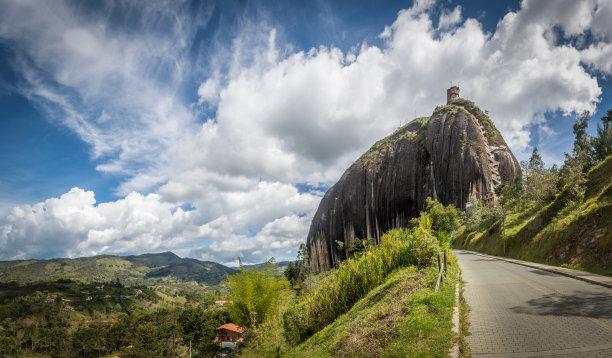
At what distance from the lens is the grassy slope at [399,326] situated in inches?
187

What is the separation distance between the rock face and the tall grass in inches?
1567

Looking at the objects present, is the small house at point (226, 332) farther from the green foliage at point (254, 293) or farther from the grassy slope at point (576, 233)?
the grassy slope at point (576, 233)

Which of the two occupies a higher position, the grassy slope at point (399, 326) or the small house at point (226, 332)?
the grassy slope at point (399, 326)

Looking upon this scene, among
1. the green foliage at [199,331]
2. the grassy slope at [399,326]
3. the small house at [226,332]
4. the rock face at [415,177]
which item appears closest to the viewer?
the grassy slope at [399,326]

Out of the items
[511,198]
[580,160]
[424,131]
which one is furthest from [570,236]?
[424,131]

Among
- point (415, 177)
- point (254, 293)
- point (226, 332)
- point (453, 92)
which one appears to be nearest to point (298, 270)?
point (226, 332)

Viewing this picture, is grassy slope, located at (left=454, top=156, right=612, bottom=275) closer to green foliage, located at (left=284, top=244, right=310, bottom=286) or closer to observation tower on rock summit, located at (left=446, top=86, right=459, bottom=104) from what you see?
green foliage, located at (left=284, top=244, right=310, bottom=286)

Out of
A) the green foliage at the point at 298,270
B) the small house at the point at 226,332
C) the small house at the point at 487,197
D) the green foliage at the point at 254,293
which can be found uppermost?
the small house at the point at 487,197

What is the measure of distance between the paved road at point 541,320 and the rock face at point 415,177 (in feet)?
132

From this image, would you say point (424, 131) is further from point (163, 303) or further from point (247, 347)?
point (163, 303)

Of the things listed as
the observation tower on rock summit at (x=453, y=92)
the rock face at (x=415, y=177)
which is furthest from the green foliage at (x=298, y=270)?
the observation tower on rock summit at (x=453, y=92)

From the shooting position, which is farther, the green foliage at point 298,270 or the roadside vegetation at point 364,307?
the green foliage at point 298,270

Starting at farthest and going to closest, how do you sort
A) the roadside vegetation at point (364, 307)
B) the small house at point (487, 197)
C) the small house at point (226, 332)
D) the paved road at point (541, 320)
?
the small house at point (226, 332), the small house at point (487, 197), the roadside vegetation at point (364, 307), the paved road at point (541, 320)

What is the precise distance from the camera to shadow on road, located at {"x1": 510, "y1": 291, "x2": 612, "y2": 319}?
19.1 feet
